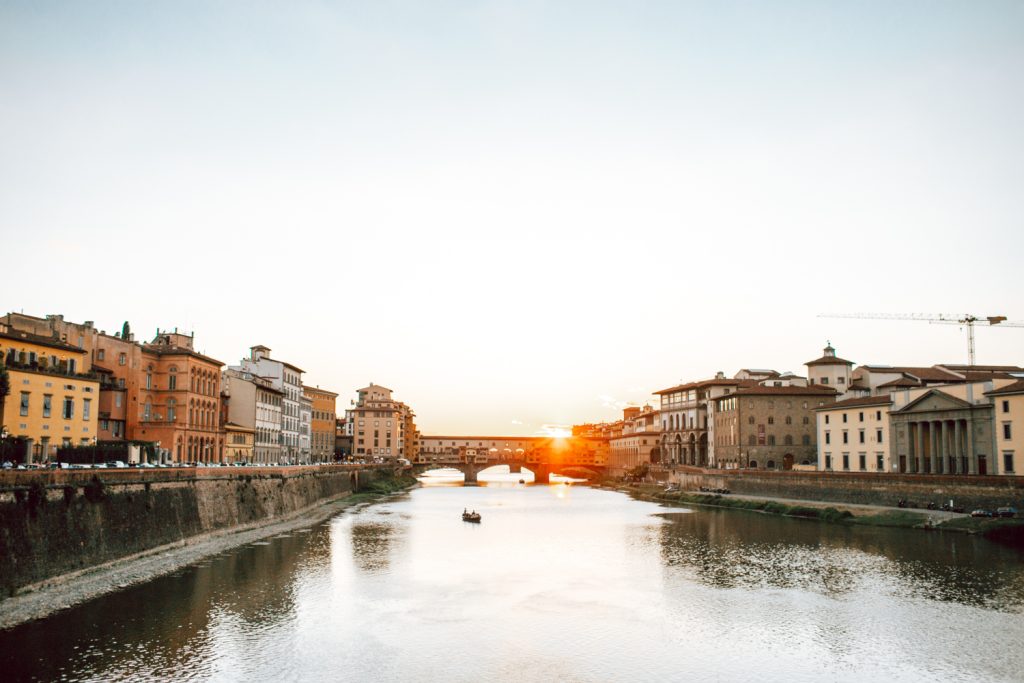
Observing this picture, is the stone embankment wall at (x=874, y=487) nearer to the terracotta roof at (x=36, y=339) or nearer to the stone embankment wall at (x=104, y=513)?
the stone embankment wall at (x=104, y=513)

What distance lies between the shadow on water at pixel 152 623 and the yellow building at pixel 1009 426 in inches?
2165

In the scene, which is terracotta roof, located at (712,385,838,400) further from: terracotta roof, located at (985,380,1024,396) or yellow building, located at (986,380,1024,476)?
yellow building, located at (986,380,1024,476)

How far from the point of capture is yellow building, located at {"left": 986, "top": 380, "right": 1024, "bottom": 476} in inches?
2399

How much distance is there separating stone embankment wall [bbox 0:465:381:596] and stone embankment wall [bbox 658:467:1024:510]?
Result: 53.5 meters

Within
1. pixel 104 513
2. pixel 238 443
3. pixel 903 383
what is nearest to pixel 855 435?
pixel 903 383

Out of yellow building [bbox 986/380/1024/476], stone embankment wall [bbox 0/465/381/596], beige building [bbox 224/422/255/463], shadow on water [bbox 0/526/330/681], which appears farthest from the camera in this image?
beige building [bbox 224/422/255/463]

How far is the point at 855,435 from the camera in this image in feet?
273

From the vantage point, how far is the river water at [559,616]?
26.7 metres

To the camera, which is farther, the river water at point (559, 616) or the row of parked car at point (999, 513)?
the row of parked car at point (999, 513)

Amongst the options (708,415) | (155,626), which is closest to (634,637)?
(155,626)

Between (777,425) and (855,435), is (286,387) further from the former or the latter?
(855,435)

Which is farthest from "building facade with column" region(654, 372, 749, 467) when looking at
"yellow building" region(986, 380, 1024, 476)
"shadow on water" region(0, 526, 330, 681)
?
"shadow on water" region(0, 526, 330, 681)

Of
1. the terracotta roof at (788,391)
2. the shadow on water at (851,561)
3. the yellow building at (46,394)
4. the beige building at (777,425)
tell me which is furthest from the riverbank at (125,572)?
the terracotta roof at (788,391)

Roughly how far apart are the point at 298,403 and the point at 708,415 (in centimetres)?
6220
